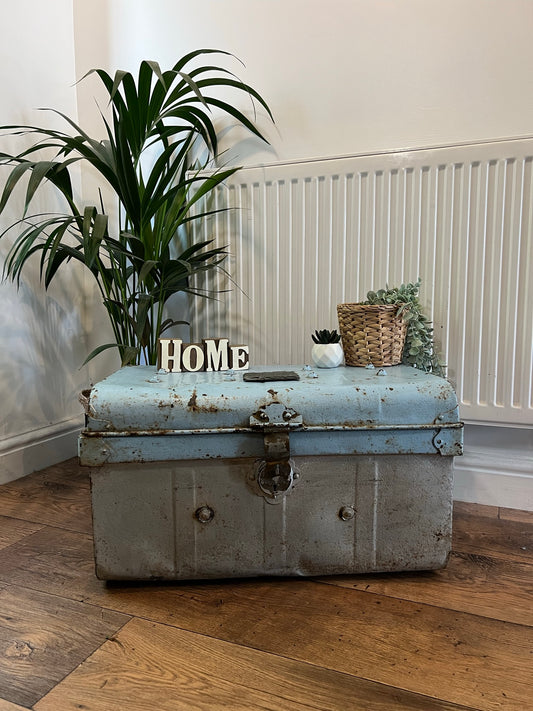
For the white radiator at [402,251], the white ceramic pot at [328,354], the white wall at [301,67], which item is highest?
the white wall at [301,67]

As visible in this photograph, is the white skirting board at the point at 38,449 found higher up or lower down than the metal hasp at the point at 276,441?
lower down

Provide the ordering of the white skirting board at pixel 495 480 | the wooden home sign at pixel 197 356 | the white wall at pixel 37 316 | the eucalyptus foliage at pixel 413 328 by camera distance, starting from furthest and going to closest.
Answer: the white wall at pixel 37 316 → the white skirting board at pixel 495 480 → the eucalyptus foliage at pixel 413 328 → the wooden home sign at pixel 197 356

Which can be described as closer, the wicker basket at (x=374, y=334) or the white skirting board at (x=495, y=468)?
the wicker basket at (x=374, y=334)

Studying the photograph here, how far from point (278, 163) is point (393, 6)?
1.76ft

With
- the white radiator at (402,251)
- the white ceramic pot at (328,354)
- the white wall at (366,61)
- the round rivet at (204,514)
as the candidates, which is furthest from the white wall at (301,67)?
the round rivet at (204,514)

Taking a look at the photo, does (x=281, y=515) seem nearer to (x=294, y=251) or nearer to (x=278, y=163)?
(x=294, y=251)

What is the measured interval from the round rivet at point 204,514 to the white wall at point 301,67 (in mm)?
955

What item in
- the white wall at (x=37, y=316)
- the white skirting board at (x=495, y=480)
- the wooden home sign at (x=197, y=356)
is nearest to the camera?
the wooden home sign at (x=197, y=356)

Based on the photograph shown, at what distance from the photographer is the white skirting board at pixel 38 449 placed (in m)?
1.63

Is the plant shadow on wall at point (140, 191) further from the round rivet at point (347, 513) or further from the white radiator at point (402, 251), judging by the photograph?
the round rivet at point (347, 513)

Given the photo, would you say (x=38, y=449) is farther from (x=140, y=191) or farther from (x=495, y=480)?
(x=495, y=480)

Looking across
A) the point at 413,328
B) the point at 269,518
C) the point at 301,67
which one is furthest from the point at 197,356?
the point at 301,67

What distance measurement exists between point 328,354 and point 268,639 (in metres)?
0.64

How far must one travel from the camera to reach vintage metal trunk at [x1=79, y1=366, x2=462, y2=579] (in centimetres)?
98
